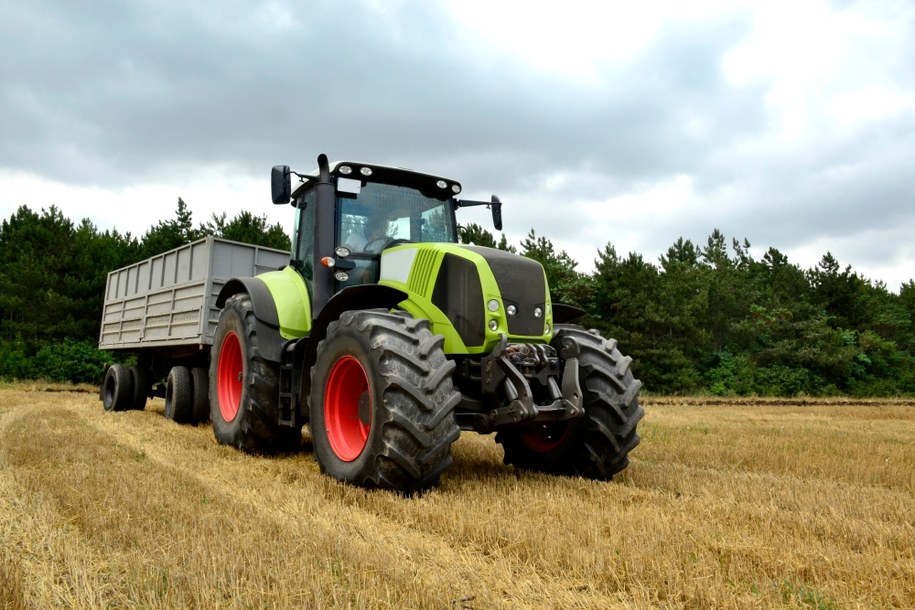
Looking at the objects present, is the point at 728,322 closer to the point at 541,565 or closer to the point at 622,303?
the point at 622,303

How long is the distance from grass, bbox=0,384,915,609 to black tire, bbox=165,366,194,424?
3.29 m

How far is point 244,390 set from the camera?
22.2 feet

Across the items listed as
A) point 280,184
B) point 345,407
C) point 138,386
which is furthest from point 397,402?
point 138,386

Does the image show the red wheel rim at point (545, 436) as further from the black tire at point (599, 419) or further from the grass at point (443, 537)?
the grass at point (443, 537)

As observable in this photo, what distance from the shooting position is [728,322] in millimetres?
36031

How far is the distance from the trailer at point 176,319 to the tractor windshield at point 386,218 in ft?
11.2

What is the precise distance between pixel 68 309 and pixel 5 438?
23.7 m

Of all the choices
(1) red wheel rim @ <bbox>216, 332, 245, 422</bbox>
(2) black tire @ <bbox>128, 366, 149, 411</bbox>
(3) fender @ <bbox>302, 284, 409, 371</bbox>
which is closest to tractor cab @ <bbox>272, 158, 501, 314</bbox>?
(3) fender @ <bbox>302, 284, 409, 371</bbox>

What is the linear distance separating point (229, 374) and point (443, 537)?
4.63 m

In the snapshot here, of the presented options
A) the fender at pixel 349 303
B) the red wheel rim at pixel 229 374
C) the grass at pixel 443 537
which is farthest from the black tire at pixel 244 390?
the fender at pixel 349 303

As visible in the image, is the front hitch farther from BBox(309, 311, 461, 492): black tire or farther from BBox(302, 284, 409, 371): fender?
BBox(302, 284, 409, 371): fender

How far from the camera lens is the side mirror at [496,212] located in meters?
7.29

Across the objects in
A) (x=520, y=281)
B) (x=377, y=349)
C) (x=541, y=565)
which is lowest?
(x=541, y=565)

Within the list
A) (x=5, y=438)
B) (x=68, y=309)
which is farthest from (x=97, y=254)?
(x=5, y=438)
